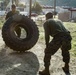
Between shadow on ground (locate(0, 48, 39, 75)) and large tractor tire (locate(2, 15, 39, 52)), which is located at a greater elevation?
large tractor tire (locate(2, 15, 39, 52))

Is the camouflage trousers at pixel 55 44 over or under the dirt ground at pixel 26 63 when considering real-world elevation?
over

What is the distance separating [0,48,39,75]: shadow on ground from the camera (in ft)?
26.5

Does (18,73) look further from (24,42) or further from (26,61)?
(24,42)

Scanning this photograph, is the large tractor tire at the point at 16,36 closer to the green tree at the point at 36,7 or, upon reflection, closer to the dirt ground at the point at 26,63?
the dirt ground at the point at 26,63

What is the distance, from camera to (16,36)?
10891mm

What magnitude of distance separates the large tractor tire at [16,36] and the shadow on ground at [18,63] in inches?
11.7

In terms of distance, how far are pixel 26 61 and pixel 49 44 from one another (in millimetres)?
1556

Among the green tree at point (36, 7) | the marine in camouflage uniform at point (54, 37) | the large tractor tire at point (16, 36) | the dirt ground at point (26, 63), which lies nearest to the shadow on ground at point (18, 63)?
the dirt ground at point (26, 63)

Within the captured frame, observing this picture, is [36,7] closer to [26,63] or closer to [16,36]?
[16,36]

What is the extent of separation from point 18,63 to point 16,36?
205cm

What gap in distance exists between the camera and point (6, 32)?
35.4ft

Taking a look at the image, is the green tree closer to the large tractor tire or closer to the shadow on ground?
the large tractor tire

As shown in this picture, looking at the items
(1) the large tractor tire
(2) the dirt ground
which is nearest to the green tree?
(1) the large tractor tire

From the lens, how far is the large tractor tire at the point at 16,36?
34.5 feet
